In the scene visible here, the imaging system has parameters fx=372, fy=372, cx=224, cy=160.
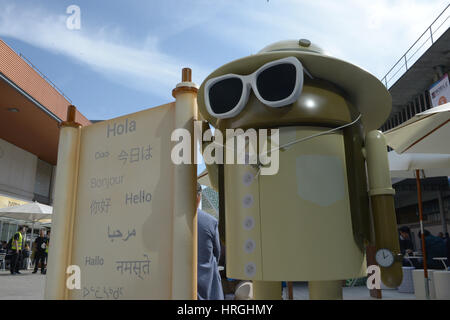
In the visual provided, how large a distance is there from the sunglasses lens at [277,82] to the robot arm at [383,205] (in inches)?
22.2

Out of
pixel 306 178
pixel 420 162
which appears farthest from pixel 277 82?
pixel 420 162

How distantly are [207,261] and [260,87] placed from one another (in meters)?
1.42

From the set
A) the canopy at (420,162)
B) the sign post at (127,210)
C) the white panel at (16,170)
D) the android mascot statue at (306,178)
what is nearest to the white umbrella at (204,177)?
the sign post at (127,210)

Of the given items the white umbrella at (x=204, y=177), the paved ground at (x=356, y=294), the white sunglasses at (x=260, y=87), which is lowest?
the paved ground at (x=356, y=294)

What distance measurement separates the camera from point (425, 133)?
3635mm

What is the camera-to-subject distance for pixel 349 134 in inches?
79.0

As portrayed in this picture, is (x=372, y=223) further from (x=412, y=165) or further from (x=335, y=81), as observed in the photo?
(x=412, y=165)

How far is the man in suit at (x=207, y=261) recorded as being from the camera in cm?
258

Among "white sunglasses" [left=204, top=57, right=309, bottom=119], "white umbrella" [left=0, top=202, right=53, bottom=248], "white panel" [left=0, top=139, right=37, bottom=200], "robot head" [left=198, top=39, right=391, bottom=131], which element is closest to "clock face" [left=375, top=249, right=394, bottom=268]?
"robot head" [left=198, top=39, right=391, bottom=131]

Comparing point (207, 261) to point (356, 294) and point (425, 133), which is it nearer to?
point (425, 133)

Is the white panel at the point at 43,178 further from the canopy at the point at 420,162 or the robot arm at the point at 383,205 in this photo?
the robot arm at the point at 383,205

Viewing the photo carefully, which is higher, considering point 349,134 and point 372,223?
point 349,134
